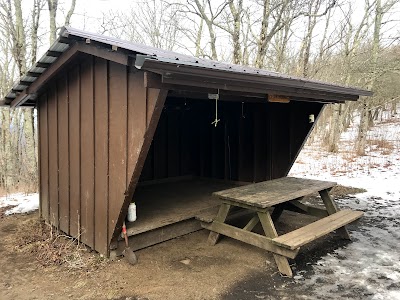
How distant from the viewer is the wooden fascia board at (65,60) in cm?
296

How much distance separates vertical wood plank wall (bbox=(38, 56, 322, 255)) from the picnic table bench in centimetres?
128

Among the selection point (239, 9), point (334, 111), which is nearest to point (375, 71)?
point (334, 111)

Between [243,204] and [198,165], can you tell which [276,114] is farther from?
[243,204]

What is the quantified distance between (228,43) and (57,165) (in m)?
13.9

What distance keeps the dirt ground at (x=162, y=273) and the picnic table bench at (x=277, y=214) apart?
248mm

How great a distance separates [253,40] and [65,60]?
37.5 feet

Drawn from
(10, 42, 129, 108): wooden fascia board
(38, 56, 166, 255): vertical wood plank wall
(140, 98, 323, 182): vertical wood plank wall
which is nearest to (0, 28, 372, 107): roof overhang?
(10, 42, 129, 108): wooden fascia board

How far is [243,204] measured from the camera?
367cm

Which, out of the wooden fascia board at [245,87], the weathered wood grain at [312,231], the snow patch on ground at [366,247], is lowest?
the snow patch on ground at [366,247]

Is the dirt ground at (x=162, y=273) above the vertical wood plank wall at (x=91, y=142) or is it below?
below

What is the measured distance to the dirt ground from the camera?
9.66 ft

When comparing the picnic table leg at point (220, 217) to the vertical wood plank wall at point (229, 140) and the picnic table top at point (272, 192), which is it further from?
the vertical wood plank wall at point (229, 140)

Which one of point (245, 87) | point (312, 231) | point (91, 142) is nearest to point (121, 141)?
point (91, 142)

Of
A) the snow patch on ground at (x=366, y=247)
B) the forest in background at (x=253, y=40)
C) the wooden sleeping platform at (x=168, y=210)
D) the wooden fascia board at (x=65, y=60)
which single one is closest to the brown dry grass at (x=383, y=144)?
the forest in background at (x=253, y=40)
